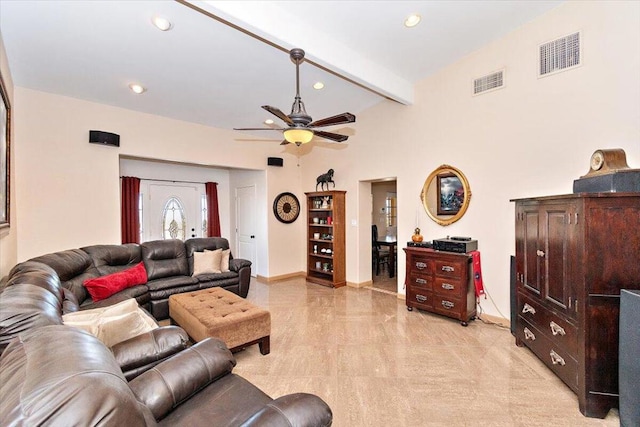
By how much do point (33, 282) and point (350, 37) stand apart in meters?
3.48

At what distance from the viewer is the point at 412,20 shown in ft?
9.78

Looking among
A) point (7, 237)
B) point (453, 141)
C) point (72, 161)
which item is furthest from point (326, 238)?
point (7, 237)

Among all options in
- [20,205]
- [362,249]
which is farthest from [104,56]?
[362,249]

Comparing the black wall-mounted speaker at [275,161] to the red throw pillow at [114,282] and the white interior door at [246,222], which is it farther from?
the red throw pillow at [114,282]

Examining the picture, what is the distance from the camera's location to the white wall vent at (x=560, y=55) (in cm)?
296

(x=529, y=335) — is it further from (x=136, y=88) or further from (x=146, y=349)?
(x=136, y=88)

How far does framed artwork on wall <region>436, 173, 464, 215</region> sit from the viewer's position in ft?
13.2

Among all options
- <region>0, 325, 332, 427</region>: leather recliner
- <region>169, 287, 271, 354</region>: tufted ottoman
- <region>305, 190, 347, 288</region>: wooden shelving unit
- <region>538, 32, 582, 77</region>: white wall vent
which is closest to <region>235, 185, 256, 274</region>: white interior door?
<region>305, 190, 347, 288</region>: wooden shelving unit

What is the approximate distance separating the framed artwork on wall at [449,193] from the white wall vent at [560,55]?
4.84 feet

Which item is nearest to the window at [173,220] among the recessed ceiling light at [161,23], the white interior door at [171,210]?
the white interior door at [171,210]

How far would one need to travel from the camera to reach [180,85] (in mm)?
3932

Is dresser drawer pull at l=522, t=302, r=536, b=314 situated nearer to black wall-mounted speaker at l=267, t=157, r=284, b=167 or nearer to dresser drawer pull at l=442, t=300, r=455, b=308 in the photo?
dresser drawer pull at l=442, t=300, r=455, b=308

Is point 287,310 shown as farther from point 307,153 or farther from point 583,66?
point 583,66

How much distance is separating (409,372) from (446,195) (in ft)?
8.12
